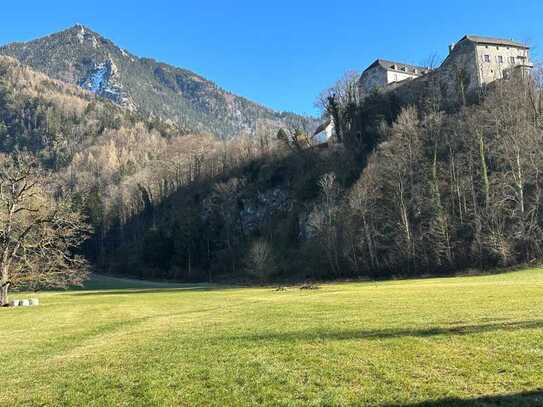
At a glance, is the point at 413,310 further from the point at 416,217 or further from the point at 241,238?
the point at 241,238

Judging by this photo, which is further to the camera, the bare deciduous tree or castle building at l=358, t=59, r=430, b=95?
castle building at l=358, t=59, r=430, b=95

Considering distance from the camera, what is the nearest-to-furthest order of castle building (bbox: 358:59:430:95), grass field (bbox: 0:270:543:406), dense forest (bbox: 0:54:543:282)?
grass field (bbox: 0:270:543:406), dense forest (bbox: 0:54:543:282), castle building (bbox: 358:59:430:95)

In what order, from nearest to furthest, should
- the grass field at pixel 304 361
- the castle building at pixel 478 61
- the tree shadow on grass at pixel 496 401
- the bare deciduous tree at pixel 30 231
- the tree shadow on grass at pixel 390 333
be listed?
the tree shadow on grass at pixel 496 401
the grass field at pixel 304 361
the tree shadow on grass at pixel 390 333
the bare deciduous tree at pixel 30 231
the castle building at pixel 478 61

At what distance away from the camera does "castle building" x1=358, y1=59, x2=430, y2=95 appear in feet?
419

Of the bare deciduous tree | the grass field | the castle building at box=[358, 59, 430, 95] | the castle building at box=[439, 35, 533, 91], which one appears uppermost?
the castle building at box=[358, 59, 430, 95]

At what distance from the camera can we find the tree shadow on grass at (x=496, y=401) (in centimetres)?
863

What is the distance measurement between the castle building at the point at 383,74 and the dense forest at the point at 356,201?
6.94 meters

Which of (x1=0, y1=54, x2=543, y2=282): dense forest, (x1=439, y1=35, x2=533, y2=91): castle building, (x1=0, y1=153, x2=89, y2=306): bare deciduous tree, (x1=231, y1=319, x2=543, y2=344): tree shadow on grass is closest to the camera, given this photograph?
(x1=231, y1=319, x2=543, y2=344): tree shadow on grass

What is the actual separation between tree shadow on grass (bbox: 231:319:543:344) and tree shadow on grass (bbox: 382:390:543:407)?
613 cm

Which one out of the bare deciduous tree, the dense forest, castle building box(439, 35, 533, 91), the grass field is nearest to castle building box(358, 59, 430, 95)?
the dense forest

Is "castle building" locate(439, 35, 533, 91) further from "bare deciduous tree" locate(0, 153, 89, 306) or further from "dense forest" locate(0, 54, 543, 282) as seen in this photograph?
"bare deciduous tree" locate(0, 153, 89, 306)

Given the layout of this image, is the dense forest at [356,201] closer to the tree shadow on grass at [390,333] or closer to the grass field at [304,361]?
the grass field at [304,361]

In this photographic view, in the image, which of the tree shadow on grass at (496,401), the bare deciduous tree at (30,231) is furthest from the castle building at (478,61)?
the tree shadow on grass at (496,401)

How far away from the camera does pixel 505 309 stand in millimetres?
20328
